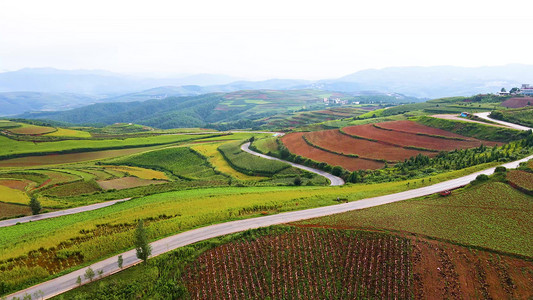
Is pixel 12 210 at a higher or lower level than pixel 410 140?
lower

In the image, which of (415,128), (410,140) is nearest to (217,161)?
(410,140)

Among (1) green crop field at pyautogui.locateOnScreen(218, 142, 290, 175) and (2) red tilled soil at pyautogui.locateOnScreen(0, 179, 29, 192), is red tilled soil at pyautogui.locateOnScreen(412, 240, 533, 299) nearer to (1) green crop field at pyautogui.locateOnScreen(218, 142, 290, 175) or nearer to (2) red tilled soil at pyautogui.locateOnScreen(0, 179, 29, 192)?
(1) green crop field at pyautogui.locateOnScreen(218, 142, 290, 175)

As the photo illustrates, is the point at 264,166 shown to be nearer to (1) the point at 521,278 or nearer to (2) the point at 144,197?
(2) the point at 144,197

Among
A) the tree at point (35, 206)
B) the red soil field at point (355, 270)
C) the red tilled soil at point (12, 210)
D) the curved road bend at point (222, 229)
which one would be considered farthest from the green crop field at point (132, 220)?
the red soil field at point (355, 270)

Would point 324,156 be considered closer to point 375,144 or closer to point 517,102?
point 375,144

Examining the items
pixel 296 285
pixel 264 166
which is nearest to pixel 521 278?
pixel 296 285

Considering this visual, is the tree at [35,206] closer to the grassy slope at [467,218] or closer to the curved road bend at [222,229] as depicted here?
the curved road bend at [222,229]
